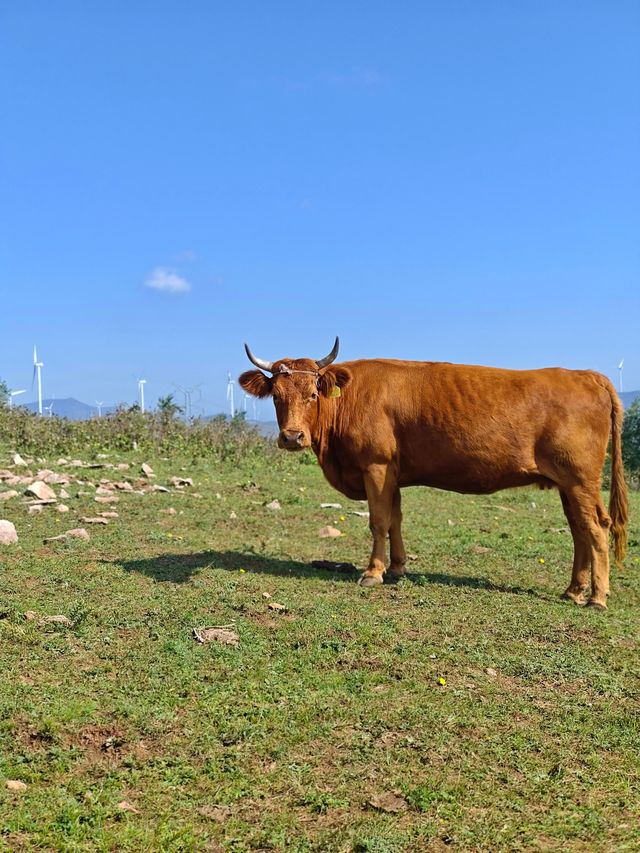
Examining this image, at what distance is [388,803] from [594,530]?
189 inches

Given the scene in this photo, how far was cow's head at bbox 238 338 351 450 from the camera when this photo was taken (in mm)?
7922

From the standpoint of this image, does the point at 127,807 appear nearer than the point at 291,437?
Yes

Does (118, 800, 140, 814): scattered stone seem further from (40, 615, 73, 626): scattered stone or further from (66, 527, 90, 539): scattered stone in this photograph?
(66, 527, 90, 539): scattered stone

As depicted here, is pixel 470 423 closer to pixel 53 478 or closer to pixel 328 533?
pixel 328 533

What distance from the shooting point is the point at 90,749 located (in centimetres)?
425

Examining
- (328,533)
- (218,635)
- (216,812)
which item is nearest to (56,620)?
(218,635)

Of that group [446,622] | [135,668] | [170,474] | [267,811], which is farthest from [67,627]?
[170,474]

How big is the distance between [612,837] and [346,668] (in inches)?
86.6

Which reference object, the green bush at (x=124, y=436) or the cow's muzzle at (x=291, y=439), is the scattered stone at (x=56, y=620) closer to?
the cow's muzzle at (x=291, y=439)

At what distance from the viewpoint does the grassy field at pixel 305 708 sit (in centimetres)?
372

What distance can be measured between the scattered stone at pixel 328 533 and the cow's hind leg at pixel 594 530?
150 inches

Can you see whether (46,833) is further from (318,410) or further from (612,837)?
(318,410)

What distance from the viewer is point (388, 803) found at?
3891 millimetres

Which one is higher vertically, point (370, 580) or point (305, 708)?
point (370, 580)
